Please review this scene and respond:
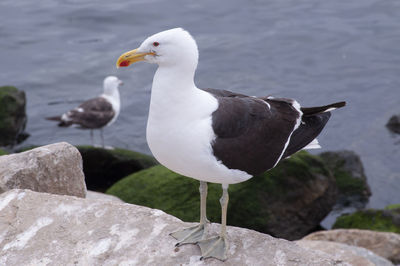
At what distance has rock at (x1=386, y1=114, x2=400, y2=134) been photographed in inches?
505

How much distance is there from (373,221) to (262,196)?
6.53ft

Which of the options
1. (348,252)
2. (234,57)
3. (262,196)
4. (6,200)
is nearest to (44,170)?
(6,200)

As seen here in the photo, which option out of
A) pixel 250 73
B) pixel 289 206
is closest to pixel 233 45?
pixel 250 73

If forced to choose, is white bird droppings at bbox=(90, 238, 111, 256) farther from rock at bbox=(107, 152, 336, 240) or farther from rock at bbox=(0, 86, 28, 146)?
rock at bbox=(0, 86, 28, 146)

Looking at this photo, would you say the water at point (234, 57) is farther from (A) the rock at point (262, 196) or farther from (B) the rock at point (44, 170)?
(B) the rock at point (44, 170)

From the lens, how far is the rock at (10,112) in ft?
43.0

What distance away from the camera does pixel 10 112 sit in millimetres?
13180

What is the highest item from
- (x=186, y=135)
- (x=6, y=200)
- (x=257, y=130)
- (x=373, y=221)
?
(x=186, y=135)

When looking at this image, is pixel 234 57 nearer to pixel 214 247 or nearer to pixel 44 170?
pixel 44 170

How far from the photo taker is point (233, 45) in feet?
52.6

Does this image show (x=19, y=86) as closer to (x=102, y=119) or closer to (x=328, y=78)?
(x=102, y=119)

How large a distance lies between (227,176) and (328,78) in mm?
10216

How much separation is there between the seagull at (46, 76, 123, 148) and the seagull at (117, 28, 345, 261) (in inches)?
329

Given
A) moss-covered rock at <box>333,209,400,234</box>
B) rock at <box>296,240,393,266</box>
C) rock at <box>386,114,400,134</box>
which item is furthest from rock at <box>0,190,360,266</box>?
rock at <box>386,114,400,134</box>
